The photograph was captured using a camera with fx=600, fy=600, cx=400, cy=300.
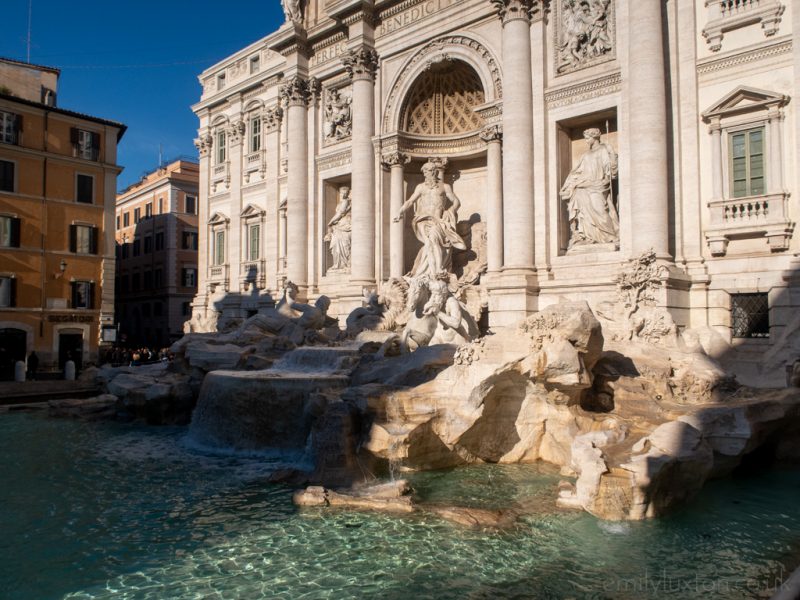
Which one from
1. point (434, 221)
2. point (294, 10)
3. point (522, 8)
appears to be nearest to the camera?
point (522, 8)

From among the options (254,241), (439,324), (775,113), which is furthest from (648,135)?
(254,241)

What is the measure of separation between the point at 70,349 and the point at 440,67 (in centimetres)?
2015

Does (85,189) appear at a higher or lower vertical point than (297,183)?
higher

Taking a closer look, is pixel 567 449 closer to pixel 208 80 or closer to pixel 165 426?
pixel 165 426

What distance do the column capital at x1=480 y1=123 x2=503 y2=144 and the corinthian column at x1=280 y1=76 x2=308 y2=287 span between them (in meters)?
7.67

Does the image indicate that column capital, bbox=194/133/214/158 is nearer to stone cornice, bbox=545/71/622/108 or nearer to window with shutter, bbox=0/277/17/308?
window with shutter, bbox=0/277/17/308

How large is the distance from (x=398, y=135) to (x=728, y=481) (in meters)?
13.4

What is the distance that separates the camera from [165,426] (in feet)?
47.1

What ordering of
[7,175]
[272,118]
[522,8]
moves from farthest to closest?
[7,175], [272,118], [522,8]

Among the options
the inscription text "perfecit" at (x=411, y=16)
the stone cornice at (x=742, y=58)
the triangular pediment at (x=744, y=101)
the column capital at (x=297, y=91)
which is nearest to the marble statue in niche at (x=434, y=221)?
the inscription text "perfecit" at (x=411, y=16)

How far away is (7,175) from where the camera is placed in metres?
25.3

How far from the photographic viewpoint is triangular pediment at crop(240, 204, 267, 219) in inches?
951

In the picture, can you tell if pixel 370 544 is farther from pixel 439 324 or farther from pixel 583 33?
pixel 583 33

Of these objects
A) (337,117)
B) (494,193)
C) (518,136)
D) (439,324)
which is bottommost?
(439,324)
